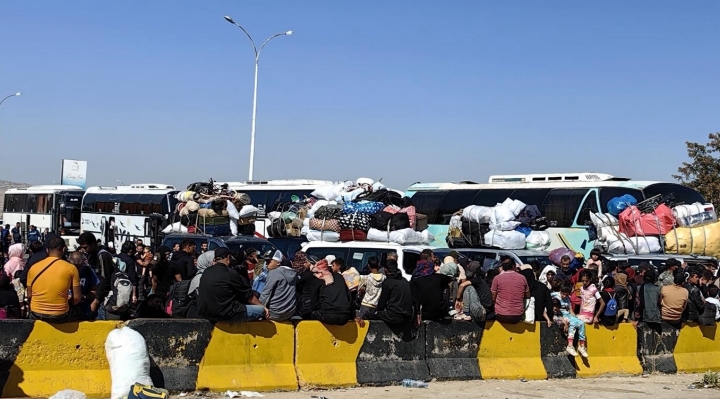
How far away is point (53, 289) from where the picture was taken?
1048cm

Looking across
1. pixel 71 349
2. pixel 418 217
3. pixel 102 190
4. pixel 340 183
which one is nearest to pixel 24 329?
pixel 71 349

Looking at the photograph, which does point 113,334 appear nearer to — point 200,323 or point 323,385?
point 200,323

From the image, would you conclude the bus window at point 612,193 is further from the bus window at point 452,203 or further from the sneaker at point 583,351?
the sneaker at point 583,351

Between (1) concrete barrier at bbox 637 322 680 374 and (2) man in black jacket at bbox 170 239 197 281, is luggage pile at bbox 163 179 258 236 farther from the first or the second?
(1) concrete barrier at bbox 637 322 680 374

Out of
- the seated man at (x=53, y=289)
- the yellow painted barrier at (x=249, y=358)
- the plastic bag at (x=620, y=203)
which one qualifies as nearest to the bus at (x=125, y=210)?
the plastic bag at (x=620, y=203)

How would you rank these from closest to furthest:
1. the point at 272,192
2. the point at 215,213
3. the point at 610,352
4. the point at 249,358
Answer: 1. the point at 249,358
2. the point at 610,352
3. the point at 215,213
4. the point at 272,192

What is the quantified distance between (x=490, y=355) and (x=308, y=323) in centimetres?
299

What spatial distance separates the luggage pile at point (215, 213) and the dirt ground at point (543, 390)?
14172 mm

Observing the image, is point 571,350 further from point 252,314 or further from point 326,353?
point 252,314

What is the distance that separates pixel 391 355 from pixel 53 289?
4.50 m

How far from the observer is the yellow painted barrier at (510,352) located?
1375 cm

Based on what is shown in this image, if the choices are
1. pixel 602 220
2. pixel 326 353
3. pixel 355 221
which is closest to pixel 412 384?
pixel 326 353

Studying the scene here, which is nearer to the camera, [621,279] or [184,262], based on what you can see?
[184,262]

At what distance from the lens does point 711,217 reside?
2339 centimetres
